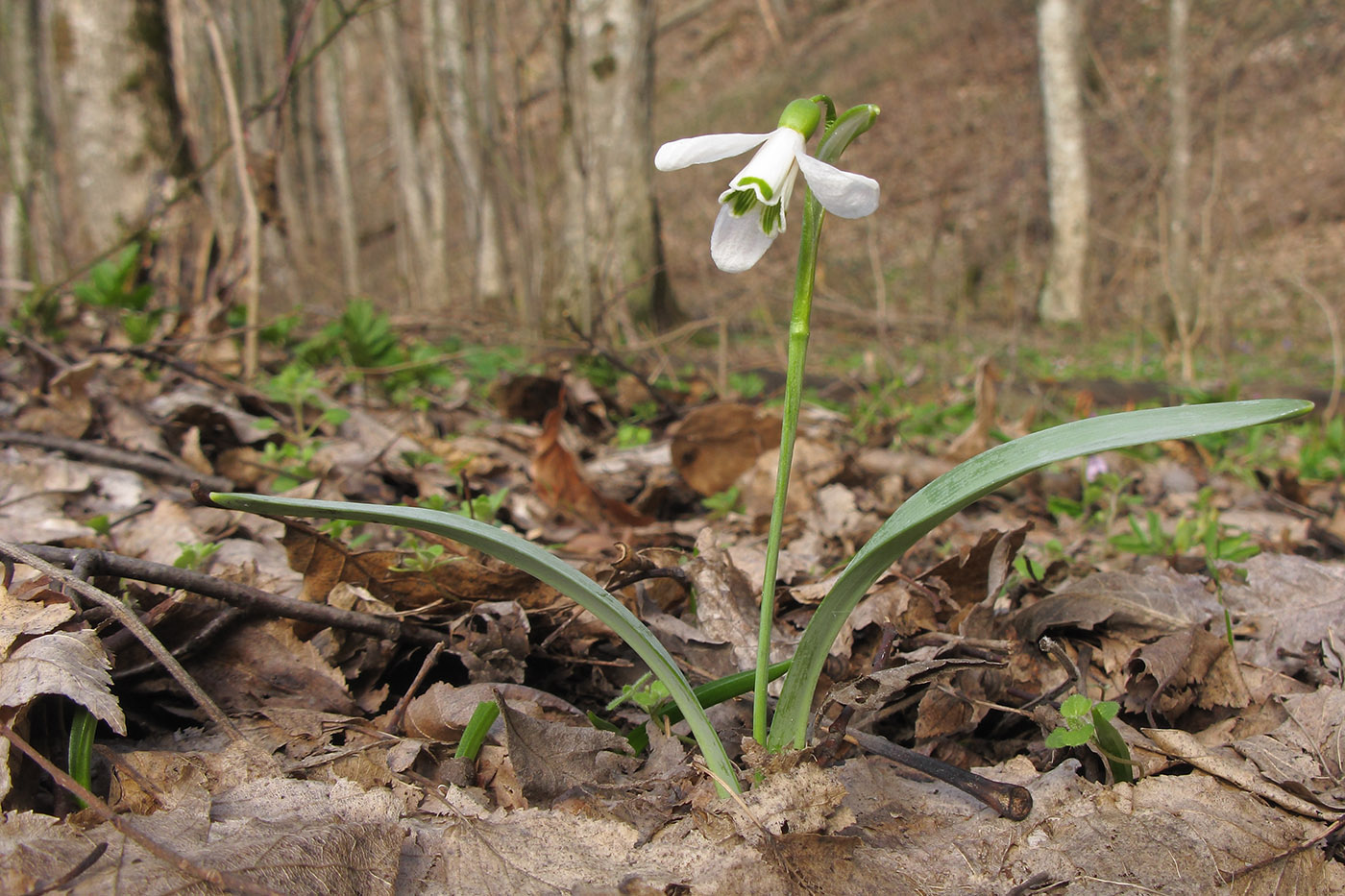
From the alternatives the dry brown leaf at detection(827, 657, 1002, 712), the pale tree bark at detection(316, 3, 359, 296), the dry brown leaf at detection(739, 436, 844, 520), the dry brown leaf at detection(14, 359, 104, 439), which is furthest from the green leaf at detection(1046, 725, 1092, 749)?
the pale tree bark at detection(316, 3, 359, 296)

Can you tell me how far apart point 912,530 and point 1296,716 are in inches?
31.2

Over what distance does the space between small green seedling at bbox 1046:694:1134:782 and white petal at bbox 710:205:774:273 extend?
0.67 metres

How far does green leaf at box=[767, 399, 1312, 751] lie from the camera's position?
729 millimetres

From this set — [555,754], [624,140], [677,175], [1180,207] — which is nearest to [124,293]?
[555,754]

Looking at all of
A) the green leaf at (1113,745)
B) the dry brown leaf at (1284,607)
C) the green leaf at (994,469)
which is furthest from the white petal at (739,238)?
the dry brown leaf at (1284,607)

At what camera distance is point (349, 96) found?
27406 mm

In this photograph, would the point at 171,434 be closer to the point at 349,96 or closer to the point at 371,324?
the point at 371,324

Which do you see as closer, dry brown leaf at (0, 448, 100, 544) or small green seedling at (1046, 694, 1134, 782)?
small green seedling at (1046, 694, 1134, 782)

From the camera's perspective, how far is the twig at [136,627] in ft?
3.25

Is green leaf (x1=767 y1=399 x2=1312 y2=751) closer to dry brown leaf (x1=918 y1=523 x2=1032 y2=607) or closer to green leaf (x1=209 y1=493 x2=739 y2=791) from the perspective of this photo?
green leaf (x1=209 y1=493 x2=739 y2=791)

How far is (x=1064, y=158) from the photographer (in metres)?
12.7

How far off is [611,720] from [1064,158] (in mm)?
13940

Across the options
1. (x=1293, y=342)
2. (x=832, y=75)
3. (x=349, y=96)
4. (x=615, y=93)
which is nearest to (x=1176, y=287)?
(x=615, y=93)

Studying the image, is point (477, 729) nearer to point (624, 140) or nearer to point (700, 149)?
point (700, 149)
